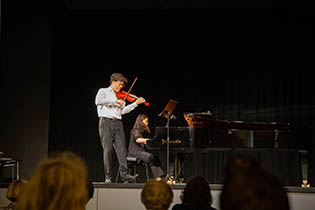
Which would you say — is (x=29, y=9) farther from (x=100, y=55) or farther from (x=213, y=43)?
(x=213, y=43)

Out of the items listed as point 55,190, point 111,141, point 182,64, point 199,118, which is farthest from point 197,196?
point 182,64

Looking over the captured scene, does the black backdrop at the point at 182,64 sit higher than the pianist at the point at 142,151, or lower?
higher

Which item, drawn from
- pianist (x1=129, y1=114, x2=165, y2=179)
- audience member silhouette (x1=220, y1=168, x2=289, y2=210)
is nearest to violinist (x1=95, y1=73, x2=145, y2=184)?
pianist (x1=129, y1=114, x2=165, y2=179)

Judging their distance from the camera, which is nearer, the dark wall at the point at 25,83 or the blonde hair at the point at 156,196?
the blonde hair at the point at 156,196

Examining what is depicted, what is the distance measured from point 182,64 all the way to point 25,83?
3174mm

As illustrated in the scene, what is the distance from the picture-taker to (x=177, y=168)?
21.4 ft

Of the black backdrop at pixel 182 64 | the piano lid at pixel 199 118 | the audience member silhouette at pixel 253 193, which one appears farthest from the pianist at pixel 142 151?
the audience member silhouette at pixel 253 193

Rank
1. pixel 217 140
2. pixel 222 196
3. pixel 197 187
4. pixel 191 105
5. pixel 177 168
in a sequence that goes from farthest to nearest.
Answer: pixel 191 105
pixel 177 168
pixel 217 140
pixel 197 187
pixel 222 196

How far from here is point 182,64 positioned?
341 inches

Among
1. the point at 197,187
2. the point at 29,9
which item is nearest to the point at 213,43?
the point at 29,9

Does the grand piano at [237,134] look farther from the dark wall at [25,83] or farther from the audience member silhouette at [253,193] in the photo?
the audience member silhouette at [253,193]

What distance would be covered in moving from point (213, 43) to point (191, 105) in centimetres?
140

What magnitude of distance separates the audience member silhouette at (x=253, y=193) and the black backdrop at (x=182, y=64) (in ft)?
24.5

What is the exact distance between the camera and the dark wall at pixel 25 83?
307 inches
